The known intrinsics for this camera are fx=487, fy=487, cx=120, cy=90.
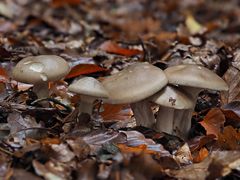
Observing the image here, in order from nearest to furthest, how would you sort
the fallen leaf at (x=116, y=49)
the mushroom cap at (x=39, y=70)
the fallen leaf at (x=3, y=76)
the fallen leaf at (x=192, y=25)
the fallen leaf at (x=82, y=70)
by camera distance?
the mushroom cap at (x=39, y=70), the fallen leaf at (x=3, y=76), the fallen leaf at (x=82, y=70), the fallen leaf at (x=116, y=49), the fallen leaf at (x=192, y=25)

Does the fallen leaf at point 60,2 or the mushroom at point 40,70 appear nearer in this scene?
the mushroom at point 40,70

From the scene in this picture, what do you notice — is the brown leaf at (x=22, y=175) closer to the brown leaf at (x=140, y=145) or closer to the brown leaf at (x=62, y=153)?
the brown leaf at (x=62, y=153)

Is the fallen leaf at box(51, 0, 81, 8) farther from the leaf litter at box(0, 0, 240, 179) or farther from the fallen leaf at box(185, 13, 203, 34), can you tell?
the fallen leaf at box(185, 13, 203, 34)

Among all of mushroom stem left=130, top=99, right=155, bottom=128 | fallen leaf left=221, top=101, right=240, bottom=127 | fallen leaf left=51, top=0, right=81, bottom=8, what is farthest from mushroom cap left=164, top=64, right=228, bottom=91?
fallen leaf left=51, top=0, right=81, bottom=8

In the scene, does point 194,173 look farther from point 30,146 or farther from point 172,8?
point 172,8

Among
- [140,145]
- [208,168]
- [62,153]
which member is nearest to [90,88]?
[62,153]

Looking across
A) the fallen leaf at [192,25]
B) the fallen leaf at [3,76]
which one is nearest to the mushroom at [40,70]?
the fallen leaf at [3,76]
